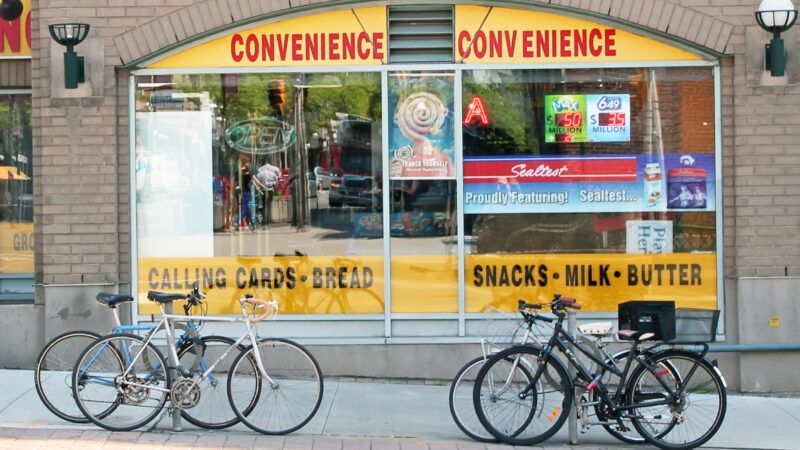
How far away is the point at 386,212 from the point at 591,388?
9.98ft

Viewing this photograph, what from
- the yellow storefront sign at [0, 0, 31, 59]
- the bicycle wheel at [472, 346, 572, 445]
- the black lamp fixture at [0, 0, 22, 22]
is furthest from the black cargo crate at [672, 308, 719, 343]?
the black lamp fixture at [0, 0, 22, 22]

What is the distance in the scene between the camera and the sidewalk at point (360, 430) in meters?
7.00

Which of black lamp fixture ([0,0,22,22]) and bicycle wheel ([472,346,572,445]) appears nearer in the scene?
bicycle wheel ([472,346,572,445])

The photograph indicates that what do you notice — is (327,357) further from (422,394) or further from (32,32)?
(32,32)

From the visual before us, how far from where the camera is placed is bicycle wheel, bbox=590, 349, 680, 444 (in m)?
7.01

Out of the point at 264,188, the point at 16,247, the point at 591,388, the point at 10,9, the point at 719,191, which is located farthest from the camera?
the point at 16,247

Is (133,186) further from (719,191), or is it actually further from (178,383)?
(719,191)

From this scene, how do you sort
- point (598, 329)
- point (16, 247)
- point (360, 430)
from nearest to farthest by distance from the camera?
point (598, 329)
point (360, 430)
point (16, 247)

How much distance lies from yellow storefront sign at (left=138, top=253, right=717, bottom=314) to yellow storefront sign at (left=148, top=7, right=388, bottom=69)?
6.15ft

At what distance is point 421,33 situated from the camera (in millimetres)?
9320

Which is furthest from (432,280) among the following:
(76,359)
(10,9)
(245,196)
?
(10,9)

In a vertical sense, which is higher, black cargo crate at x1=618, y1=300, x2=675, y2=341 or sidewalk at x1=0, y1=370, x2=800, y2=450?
black cargo crate at x1=618, y1=300, x2=675, y2=341

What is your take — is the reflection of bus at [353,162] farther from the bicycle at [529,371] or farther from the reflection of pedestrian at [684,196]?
the reflection of pedestrian at [684,196]

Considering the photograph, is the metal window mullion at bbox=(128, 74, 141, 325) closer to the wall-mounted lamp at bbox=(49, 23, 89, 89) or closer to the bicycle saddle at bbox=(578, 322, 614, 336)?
the wall-mounted lamp at bbox=(49, 23, 89, 89)
